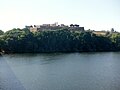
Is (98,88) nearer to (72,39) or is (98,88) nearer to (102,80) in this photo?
(102,80)

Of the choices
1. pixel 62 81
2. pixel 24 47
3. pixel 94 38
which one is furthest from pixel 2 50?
pixel 62 81

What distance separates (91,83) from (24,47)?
329ft

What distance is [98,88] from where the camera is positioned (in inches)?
2133

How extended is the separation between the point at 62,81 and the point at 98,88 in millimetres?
10024

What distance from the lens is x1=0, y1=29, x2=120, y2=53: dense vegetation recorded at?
6038 inches

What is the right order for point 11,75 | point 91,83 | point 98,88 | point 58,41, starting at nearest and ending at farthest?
point 98,88
point 91,83
point 11,75
point 58,41

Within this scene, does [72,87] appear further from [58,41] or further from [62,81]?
[58,41]

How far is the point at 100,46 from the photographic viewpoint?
7116 inches

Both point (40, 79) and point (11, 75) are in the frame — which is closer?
point (40, 79)

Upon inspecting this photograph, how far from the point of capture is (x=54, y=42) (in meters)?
166

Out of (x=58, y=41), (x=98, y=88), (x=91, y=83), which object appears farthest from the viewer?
(x=58, y=41)

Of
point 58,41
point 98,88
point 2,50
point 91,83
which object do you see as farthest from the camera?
point 58,41

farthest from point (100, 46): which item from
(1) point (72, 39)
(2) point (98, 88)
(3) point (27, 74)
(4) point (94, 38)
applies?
(2) point (98, 88)

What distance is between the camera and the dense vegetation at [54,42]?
153 m
